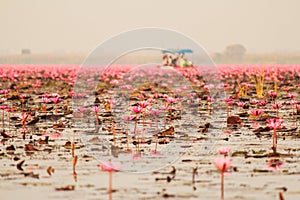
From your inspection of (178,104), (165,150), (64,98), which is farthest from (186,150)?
(64,98)

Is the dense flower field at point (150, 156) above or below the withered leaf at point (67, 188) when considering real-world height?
above

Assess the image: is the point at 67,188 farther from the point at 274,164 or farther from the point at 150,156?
the point at 274,164

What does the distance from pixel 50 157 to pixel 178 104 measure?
Answer: 7106 millimetres

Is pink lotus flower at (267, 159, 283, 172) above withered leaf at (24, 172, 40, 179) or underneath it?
above

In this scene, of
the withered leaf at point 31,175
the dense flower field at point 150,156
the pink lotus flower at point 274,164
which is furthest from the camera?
the pink lotus flower at point 274,164

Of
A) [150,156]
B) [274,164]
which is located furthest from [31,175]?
[274,164]

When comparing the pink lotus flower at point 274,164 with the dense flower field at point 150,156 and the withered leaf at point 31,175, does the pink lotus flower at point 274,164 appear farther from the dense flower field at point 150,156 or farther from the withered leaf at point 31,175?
the withered leaf at point 31,175

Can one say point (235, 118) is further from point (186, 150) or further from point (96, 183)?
point (96, 183)

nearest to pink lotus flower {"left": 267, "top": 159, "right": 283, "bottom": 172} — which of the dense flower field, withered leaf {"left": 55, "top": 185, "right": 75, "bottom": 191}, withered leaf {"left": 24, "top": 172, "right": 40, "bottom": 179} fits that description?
the dense flower field

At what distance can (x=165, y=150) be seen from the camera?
7820mm

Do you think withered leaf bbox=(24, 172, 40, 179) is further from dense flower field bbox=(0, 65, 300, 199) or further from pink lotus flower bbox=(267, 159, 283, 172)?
pink lotus flower bbox=(267, 159, 283, 172)

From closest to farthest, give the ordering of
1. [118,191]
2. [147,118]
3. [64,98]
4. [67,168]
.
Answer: [118,191], [67,168], [147,118], [64,98]

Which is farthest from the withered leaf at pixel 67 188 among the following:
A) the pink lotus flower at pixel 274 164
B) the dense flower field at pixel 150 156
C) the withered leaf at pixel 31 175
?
the pink lotus flower at pixel 274 164

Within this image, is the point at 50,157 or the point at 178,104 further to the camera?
the point at 178,104
